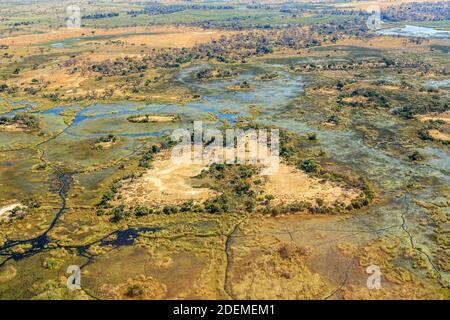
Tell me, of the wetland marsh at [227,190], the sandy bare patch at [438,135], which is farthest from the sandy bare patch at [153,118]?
the sandy bare patch at [438,135]

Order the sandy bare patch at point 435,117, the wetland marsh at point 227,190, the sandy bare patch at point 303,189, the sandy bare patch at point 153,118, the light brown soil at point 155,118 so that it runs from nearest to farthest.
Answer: the wetland marsh at point 227,190
the sandy bare patch at point 303,189
the sandy bare patch at point 435,117
the sandy bare patch at point 153,118
the light brown soil at point 155,118

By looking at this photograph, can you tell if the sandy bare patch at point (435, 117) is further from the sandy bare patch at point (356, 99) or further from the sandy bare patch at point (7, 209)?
the sandy bare patch at point (7, 209)

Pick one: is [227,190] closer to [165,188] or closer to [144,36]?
[165,188]

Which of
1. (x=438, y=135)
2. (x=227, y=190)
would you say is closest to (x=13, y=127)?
(x=227, y=190)

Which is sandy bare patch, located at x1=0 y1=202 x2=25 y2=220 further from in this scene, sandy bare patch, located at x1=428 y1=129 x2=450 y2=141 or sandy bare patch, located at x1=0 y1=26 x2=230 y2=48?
sandy bare patch, located at x1=0 y1=26 x2=230 y2=48
